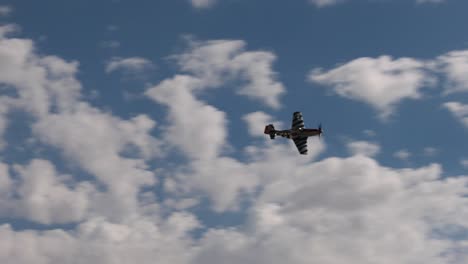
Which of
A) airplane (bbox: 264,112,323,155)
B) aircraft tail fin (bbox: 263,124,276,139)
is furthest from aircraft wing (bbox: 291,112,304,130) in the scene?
aircraft tail fin (bbox: 263,124,276,139)

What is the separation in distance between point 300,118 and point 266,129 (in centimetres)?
1390

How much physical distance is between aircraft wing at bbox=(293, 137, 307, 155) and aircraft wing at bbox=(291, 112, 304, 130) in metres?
3.62

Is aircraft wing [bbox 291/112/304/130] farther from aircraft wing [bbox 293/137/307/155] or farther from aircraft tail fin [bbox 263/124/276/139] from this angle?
aircraft tail fin [bbox 263/124/276/139]

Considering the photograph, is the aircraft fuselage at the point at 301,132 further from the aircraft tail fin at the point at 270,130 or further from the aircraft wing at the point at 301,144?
the aircraft tail fin at the point at 270,130

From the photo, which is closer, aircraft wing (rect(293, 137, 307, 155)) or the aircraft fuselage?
aircraft wing (rect(293, 137, 307, 155))

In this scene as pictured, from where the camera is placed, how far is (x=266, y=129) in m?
181

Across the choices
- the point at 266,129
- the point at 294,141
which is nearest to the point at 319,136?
the point at 294,141

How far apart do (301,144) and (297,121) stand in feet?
23.2

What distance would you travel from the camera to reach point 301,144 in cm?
17038

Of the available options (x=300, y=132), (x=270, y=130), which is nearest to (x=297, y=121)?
(x=300, y=132)

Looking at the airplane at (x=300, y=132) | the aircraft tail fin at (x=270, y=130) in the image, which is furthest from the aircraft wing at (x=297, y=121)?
the aircraft tail fin at (x=270, y=130)

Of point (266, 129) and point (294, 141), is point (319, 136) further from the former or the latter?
point (266, 129)

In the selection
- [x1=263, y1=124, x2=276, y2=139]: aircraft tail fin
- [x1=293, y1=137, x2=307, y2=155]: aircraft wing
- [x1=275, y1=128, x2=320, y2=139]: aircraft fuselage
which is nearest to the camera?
[x1=293, y1=137, x2=307, y2=155]: aircraft wing

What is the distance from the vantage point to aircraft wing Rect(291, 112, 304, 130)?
171000mm
